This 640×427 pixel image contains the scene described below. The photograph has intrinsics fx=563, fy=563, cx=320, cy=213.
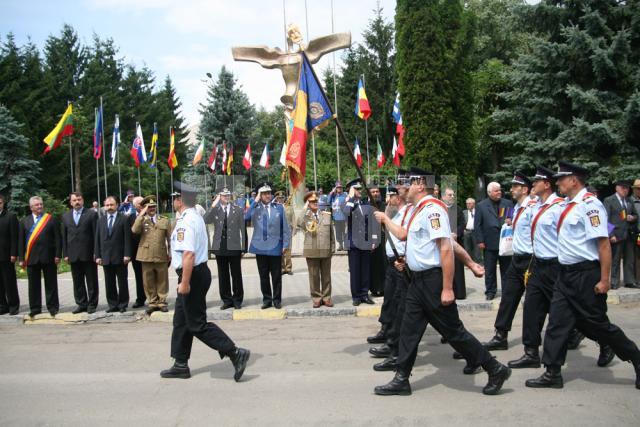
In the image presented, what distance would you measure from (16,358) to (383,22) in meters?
45.7

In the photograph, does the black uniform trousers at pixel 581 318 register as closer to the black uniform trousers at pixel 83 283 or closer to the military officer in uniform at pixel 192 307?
the military officer in uniform at pixel 192 307

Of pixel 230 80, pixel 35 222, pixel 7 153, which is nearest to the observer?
pixel 35 222

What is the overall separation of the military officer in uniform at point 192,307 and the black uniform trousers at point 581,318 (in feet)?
10.4

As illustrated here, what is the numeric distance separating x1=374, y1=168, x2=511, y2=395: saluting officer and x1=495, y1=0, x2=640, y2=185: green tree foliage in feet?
44.2

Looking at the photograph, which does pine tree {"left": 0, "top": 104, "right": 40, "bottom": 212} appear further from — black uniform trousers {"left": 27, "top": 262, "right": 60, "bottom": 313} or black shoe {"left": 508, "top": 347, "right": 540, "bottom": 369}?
black shoe {"left": 508, "top": 347, "right": 540, "bottom": 369}

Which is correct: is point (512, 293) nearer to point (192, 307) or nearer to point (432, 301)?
point (432, 301)

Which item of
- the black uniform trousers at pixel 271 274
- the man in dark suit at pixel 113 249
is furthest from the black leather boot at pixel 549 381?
the man in dark suit at pixel 113 249

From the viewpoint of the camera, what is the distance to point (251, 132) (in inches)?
1570

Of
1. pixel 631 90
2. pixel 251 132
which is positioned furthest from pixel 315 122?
pixel 251 132

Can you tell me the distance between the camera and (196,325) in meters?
6.07

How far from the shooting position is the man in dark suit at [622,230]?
35.6 ft

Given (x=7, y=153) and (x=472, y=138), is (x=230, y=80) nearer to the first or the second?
(x=7, y=153)

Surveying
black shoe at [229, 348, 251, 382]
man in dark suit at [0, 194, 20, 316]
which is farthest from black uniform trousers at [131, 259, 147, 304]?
black shoe at [229, 348, 251, 382]

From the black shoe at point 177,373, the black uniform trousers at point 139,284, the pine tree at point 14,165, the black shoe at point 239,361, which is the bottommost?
the black shoe at point 177,373
